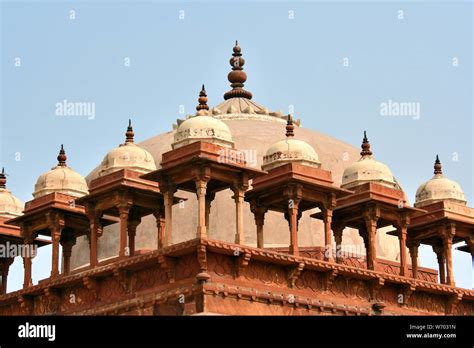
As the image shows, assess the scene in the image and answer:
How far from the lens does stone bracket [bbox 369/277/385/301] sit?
34.3 meters

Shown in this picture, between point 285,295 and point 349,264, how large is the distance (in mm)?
4862

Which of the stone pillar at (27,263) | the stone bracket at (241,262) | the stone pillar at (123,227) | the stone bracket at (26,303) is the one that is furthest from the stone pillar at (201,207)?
the stone pillar at (27,263)

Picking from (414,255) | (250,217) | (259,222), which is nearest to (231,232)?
(250,217)

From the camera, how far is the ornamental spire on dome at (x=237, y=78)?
148 feet

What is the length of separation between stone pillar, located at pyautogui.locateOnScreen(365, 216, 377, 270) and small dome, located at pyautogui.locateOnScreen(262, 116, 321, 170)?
1781mm

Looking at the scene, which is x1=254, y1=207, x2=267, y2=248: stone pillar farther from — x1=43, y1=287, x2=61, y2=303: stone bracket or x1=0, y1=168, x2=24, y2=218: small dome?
x1=0, y1=168, x2=24, y2=218: small dome

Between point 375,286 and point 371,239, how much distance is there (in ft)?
4.13

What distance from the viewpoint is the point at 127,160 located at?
35.0 meters

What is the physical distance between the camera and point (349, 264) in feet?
122

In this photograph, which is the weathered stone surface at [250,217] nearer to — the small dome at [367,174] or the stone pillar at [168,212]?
the small dome at [367,174]

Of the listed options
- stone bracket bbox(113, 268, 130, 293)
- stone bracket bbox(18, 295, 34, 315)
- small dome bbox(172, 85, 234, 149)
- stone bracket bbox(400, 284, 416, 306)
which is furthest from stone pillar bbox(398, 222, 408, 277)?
stone bracket bbox(18, 295, 34, 315)

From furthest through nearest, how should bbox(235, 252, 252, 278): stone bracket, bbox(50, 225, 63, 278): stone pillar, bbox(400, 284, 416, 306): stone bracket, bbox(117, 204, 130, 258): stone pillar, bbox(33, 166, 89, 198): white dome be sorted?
bbox(33, 166, 89, 198): white dome
bbox(50, 225, 63, 278): stone pillar
bbox(400, 284, 416, 306): stone bracket
bbox(117, 204, 130, 258): stone pillar
bbox(235, 252, 252, 278): stone bracket

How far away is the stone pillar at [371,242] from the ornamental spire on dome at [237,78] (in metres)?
10.5
